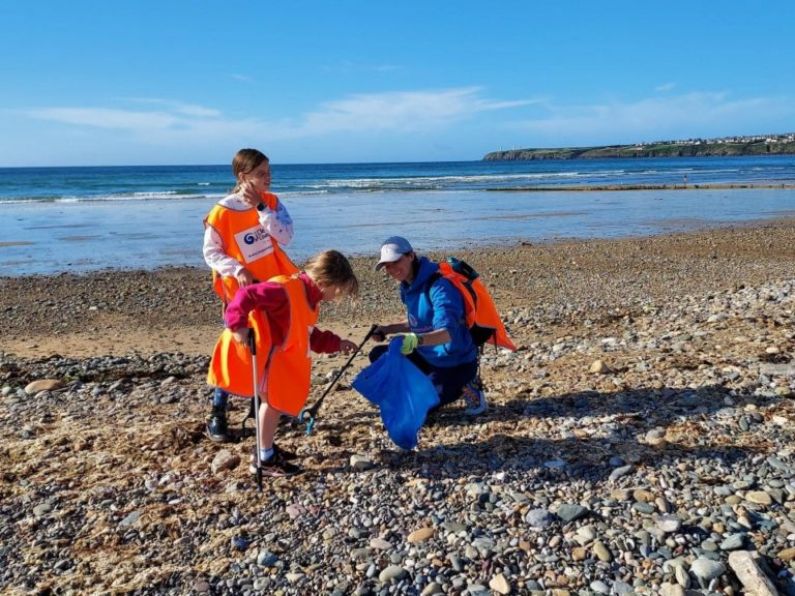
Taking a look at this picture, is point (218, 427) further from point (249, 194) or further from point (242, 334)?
point (249, 194)

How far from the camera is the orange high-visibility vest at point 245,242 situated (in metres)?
4.84

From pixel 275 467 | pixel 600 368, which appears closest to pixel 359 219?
pixel 600 368

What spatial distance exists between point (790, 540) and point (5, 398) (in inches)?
252

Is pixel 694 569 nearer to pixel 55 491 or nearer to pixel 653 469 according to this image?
pixel 653 469

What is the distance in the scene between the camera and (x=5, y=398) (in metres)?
6.85

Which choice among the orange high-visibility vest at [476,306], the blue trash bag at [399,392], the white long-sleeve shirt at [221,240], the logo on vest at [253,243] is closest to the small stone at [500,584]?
the blue trash bag at [399,392]

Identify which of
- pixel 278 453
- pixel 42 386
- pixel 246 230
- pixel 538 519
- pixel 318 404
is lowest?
pixel 42 386

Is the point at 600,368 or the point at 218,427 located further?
the point at 600,368

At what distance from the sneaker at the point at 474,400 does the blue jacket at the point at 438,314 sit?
0.25m

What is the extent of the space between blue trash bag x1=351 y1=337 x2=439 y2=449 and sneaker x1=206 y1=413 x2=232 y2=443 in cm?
105

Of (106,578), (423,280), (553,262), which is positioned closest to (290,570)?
(106,578)

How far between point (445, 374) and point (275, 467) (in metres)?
1.39

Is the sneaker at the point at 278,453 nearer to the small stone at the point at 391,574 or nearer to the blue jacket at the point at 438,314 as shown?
the blue jacket at the point at 438,314

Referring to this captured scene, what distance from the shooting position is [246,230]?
4883mm
